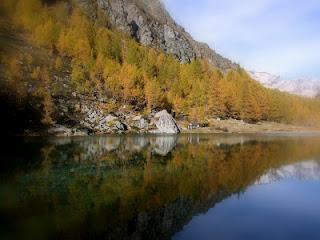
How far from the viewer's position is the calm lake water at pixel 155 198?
2216 cm

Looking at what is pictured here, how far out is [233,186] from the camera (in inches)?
1451

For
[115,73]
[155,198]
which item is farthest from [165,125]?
[155,198]

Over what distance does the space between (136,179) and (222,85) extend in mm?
137476

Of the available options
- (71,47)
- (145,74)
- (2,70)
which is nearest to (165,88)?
(145,74)

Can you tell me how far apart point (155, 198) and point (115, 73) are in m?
120

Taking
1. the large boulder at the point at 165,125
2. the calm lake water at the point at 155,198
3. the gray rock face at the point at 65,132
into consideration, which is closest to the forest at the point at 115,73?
the gray rock face at the point at 65,132

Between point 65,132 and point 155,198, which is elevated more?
point 65,132

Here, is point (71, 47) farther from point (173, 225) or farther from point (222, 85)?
point (173, 225)

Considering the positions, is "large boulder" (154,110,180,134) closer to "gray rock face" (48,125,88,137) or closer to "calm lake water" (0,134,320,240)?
"gray rock face" (48,125,88,137)

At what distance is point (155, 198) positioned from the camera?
30.4m

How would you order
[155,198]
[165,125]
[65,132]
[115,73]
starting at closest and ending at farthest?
[155,198], [65,132], [165,125], [115,73]

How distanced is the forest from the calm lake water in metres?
67.5

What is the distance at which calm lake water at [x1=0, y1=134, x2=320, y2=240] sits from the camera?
2216 centimetres

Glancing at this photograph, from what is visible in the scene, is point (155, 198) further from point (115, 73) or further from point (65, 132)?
point (115, 73)
